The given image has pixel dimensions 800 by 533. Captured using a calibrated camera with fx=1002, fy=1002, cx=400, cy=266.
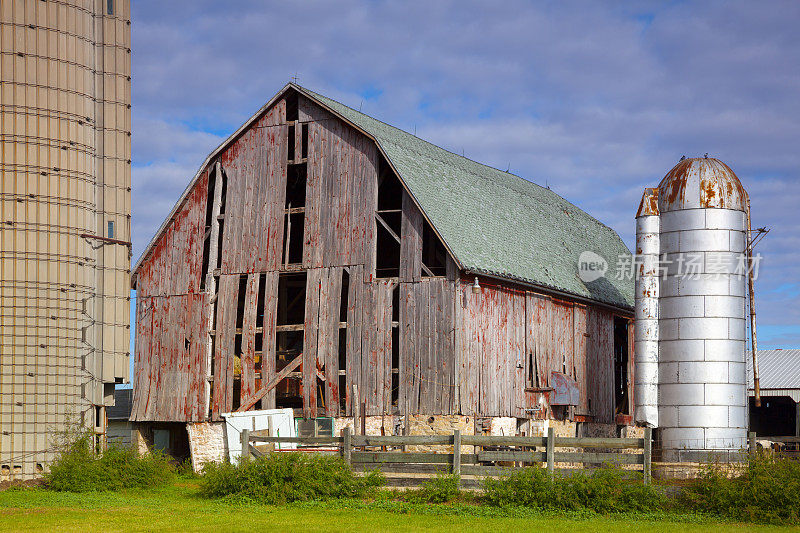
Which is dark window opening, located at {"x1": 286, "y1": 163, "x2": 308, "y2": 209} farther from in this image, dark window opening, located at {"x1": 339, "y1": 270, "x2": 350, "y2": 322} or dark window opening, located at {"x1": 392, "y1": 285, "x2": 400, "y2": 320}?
dark window opening, located at {"x1": 392, "y1": 285, "x2": 400, "y2": 320}

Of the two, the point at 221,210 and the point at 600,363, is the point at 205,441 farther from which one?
the point at 600,363

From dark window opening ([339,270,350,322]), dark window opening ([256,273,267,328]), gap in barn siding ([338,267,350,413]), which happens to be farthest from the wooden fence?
dark window opening ([256,273,267,328])

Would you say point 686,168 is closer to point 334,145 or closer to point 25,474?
point 334,145

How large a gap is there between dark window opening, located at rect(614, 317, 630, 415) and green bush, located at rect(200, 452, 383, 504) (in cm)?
2009

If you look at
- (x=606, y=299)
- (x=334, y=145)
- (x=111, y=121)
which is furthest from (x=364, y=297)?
(x=606, y=299)

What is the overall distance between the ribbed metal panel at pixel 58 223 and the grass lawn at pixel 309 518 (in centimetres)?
521

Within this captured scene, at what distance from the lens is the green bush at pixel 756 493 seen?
18.1 meters

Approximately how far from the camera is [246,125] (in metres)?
31.6

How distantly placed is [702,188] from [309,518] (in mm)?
14244

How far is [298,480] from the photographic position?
2062 cm

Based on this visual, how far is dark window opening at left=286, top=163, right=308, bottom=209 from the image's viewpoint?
32.3m

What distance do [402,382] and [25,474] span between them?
34.4 feet

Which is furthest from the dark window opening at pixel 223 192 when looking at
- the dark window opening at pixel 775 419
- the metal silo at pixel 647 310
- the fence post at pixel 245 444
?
the dark window opening at pixel 775 419

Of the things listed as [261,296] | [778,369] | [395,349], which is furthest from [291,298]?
[778,369]
